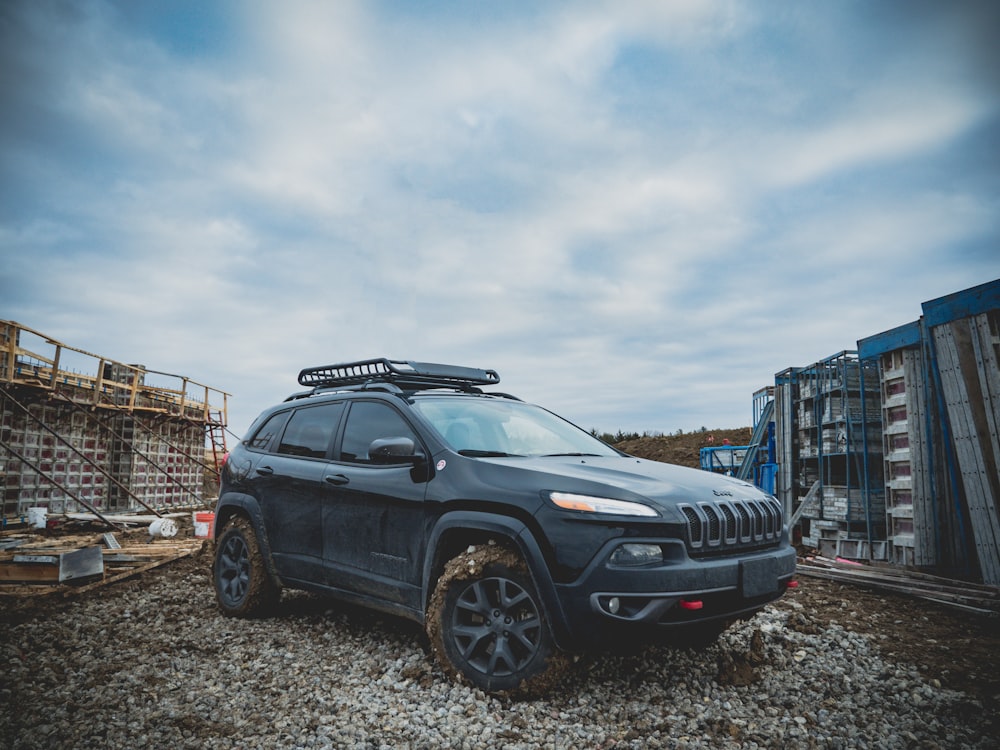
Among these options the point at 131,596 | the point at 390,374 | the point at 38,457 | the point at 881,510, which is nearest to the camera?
the point at 390,374

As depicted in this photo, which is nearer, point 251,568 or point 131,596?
point 251,568

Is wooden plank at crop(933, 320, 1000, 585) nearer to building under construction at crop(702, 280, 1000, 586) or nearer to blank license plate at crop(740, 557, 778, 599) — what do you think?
building under construction at crop(702, 280, 1000, 586)

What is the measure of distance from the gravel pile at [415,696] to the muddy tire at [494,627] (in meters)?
0.14

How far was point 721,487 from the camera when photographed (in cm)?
399

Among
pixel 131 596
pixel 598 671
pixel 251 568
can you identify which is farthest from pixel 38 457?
pixel 598 671

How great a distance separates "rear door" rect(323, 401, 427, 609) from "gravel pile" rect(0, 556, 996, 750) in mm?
552

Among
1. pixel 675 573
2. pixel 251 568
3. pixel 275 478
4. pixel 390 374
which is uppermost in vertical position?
pixel 390 374

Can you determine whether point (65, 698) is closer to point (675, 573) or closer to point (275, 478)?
point (275, 478)

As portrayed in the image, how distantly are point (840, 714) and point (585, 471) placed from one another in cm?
190

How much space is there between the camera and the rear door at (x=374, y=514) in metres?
4.23

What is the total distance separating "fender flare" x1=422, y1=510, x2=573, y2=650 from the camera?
3.45 m

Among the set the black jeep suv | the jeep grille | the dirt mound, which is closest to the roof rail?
the black jeep suv

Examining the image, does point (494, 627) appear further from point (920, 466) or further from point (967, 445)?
point (920, 466)

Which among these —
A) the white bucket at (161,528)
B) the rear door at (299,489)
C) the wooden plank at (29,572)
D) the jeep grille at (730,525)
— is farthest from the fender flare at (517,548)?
the white bucket at (161,528)
